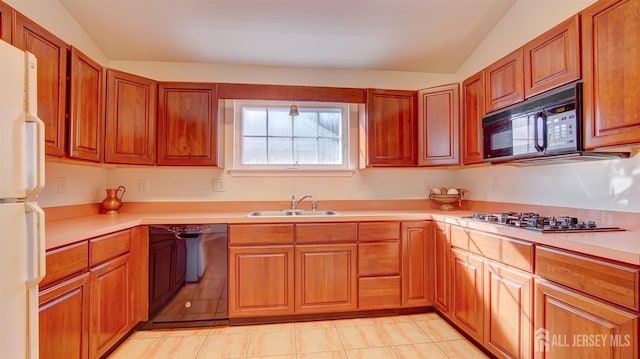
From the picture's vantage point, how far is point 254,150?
2867mm

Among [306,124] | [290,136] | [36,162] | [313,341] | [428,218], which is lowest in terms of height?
[313,341]

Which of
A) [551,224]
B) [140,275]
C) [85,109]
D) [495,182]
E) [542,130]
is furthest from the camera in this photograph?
[495,182]

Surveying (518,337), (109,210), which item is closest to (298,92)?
(109,210)

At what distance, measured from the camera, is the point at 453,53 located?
281 centimetres

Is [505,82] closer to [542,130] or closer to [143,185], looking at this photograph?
[542,130]

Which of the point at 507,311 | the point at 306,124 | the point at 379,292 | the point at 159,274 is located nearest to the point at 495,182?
the point at 507,311

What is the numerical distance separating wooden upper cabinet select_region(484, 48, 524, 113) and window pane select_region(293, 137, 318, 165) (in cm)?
152

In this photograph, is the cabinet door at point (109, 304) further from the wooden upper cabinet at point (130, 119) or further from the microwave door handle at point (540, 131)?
the microwave door handle at point (540, 131)

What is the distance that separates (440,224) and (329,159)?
1.21 metres

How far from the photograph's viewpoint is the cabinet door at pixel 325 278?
2.27m

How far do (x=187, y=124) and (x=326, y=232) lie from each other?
1.45m

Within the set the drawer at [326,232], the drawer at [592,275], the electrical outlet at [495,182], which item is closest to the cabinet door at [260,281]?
the drawer at [326,232]

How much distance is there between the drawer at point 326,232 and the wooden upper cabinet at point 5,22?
188 cm

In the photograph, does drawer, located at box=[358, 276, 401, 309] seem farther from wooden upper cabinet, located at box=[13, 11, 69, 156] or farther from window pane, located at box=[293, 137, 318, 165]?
wooden upper cabinet, located at box=[13, 11, 69, 156]
